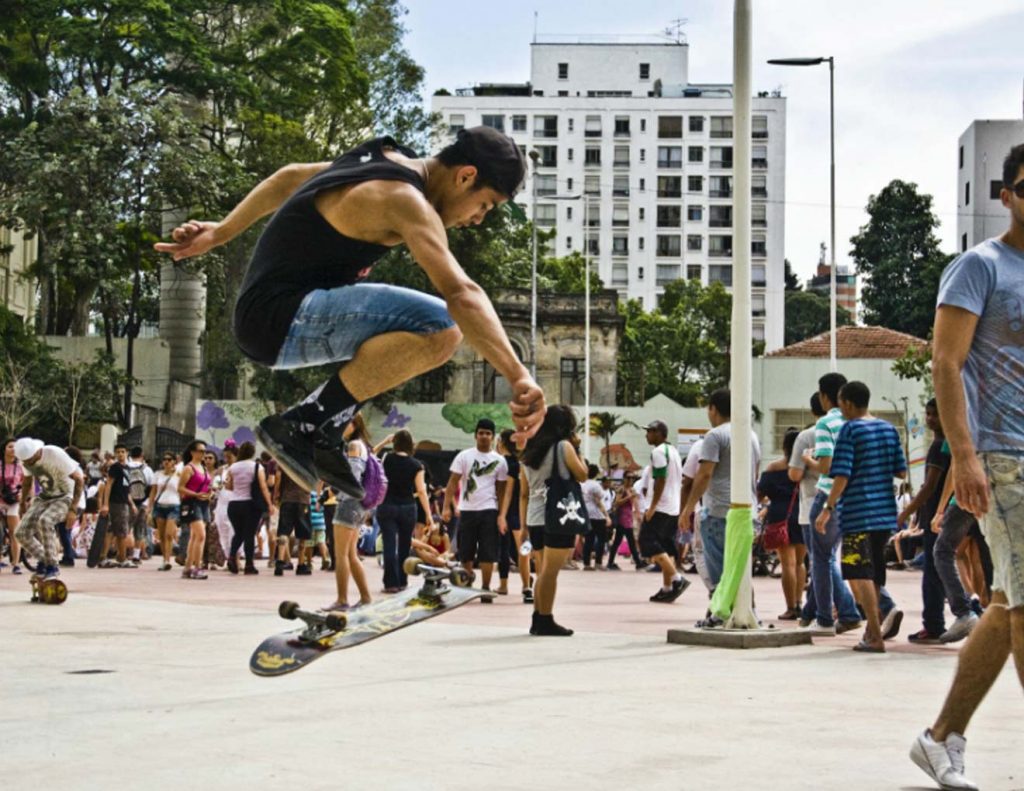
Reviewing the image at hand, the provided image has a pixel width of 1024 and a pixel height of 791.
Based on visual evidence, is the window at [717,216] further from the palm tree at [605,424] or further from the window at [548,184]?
the palm tree at [605,424]

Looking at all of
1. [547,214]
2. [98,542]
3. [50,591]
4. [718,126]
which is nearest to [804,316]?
[718,126]

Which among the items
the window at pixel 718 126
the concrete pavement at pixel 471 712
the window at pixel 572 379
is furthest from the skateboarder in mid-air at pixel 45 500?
the window at pixel 718 126

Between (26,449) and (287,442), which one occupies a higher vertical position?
(287,442)

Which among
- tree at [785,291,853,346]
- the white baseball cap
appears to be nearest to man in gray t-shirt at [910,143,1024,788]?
the white baseball cap

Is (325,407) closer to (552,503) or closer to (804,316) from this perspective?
(552,503)

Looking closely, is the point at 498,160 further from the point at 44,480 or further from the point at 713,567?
the point at 44,480

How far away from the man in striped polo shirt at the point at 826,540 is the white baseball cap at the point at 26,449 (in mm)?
7771

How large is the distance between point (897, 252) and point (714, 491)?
90.8 metres

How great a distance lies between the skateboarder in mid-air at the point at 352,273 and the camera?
4.93 m

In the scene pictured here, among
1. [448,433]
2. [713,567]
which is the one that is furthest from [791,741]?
[448,433]

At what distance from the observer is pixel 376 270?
50.9 metres

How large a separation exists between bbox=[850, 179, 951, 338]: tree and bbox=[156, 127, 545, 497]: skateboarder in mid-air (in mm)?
95709

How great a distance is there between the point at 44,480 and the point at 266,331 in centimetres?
1124

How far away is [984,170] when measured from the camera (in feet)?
282
